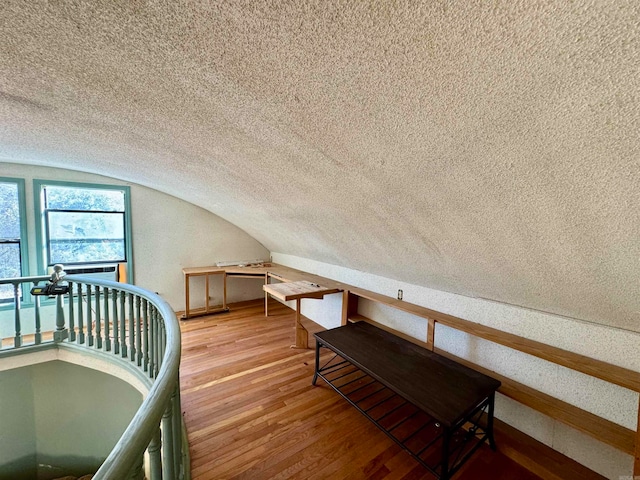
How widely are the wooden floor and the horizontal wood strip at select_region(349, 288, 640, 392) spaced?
2.49 feet

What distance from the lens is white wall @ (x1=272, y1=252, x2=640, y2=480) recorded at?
60.7 inches

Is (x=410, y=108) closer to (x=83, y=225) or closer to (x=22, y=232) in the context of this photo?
(x=83, y=225)

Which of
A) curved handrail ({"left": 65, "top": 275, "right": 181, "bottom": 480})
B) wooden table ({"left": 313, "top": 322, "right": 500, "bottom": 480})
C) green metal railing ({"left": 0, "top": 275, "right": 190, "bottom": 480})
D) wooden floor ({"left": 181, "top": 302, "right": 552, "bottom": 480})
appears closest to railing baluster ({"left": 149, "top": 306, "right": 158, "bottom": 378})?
green metal railing ({"left": 0, "top": 275, "right": 190, "bottom": 480})

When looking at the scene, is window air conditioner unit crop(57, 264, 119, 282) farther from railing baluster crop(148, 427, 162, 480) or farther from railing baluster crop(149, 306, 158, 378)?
railing baluster crop(148, 427, 162, 480)

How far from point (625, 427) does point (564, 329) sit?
1.87 ft

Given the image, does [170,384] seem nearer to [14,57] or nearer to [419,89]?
[419,89]

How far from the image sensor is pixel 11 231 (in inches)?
132

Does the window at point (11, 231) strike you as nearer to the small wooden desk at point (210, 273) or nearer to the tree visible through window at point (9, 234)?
the tree visible through window at point (9, 234)

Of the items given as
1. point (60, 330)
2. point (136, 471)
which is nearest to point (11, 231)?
point (60, 330)

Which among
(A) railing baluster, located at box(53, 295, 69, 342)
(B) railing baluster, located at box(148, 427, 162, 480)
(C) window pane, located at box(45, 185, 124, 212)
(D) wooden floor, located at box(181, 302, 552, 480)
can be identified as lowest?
(D) wooden floor, located at box(181, 302, 552, 480)

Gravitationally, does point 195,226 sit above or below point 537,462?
above

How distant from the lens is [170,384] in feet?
2.94

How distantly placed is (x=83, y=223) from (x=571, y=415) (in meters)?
5.69

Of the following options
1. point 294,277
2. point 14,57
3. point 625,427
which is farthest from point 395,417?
point 14,57
